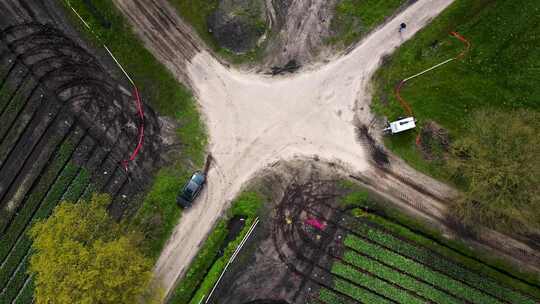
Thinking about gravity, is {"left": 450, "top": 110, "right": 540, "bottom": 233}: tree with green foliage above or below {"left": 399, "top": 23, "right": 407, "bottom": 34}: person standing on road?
below

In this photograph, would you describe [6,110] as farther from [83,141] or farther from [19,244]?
[19,244]

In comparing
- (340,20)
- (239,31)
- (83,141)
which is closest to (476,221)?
(340,20)

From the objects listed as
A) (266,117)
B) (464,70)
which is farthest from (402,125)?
(266,117)

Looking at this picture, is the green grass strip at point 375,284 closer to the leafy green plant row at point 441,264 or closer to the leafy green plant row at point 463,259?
the leafy green plant row at point 441,264

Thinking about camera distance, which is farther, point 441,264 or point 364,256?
point 364,256

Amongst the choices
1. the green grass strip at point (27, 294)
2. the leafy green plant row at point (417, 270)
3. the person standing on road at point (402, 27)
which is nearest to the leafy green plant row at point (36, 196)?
the green grass strip at point (27, 294)

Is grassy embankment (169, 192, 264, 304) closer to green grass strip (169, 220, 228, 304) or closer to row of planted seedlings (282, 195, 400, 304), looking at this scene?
green grass strip (169, 220, 228, 304)

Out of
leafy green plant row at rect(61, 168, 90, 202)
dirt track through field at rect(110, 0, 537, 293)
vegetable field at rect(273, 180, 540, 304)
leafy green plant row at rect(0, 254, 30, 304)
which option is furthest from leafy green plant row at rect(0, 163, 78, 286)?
vegetable field at rect(273, 180, 540, 304)

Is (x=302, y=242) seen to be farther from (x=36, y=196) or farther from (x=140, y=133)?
(x=36, y=196)
